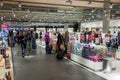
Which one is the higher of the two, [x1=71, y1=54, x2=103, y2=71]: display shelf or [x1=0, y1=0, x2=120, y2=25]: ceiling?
[x1=0, y1=0, x2=120, y2=25]: ceiling

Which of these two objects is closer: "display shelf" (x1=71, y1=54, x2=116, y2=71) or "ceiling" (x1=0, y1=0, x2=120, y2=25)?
"display shelf" (x1=71, y1=54, x2=116, y2=71)

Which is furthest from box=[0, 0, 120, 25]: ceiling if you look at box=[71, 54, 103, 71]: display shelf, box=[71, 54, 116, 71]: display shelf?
box=[71, 54, 116, 71]: display shelf

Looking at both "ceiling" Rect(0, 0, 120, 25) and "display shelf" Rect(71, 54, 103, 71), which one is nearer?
"display shelf" Rect(71, 54, 103, 71)

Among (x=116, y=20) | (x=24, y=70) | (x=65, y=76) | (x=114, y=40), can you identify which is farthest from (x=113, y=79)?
(x=116, y=20)

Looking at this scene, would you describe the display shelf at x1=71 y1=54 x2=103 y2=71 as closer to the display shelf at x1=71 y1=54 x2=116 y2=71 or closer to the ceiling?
the display shelf at x1=71 y1=54 x2=116 y2=71

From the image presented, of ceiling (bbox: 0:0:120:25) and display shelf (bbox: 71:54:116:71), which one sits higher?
ceiling (bbox: 0:0:120:25)

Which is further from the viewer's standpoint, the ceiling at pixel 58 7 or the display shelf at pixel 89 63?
the ceiling at pixel 58 7

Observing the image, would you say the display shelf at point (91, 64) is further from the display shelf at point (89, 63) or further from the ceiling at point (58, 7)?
the ceiling at point (58, 7)

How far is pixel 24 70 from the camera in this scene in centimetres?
673

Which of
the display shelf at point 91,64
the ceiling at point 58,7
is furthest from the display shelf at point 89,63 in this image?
the ceiling at point 58,7

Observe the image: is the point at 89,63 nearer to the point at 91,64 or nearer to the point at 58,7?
the point at 91,64

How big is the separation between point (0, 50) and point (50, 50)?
26.2 feet

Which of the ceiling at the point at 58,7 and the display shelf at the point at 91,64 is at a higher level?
the ceiling at the point at 58,7

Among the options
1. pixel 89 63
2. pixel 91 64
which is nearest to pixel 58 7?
pixel 89 63
